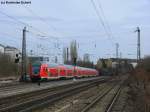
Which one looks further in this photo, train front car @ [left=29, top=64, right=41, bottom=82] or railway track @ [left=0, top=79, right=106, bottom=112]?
train front car @ [left=29, top=64, right=41, bottom=82]

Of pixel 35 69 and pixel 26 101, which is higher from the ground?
pixel 35 69

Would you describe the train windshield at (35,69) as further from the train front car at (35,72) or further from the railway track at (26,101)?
the railway track at (26,101)

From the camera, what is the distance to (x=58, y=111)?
66.0 feet

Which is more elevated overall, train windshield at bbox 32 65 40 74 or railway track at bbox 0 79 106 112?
train windshield at bbox 32 65 40 74

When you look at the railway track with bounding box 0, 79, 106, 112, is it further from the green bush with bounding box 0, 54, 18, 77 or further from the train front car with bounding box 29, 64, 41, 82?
the green bush with bounding box 0, 54, 18, 77

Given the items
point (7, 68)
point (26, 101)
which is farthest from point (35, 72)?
point (26, 101)

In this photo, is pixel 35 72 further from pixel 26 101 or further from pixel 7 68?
pixel 26 101

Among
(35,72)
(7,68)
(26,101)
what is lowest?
(26,101)

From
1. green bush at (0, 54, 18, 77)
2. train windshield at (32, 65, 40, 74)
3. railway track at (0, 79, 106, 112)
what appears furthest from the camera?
green bush at (0, 54, 18, 77)

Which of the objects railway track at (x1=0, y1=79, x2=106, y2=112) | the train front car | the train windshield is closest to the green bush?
the train front car

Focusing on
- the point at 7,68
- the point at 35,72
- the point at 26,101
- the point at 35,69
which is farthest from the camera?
the point at 7,68

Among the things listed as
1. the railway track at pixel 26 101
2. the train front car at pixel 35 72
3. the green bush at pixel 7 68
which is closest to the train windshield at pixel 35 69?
the train front car at pixel 35 72

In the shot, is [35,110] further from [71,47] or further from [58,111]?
[71,47]

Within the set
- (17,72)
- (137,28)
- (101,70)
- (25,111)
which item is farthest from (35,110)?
(101,70)
